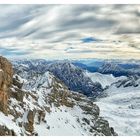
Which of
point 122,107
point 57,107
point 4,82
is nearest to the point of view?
point 4,82

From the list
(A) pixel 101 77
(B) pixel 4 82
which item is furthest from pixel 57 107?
(B) pixel 4 82

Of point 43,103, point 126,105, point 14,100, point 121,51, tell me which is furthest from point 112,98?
point 121,51

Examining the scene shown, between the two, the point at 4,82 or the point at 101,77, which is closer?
the point at 4,82

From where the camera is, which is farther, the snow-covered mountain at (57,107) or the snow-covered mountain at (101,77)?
the snow-covered mountain at (101,77)

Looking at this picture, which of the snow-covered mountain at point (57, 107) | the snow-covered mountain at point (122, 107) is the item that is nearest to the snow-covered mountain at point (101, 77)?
the snow-covered mountain at point (122, 107)

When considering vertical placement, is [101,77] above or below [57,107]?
above

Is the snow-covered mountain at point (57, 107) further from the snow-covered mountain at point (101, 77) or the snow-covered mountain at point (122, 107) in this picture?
the snow-covered mountain at point (122, 107)

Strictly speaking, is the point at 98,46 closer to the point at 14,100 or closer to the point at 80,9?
the point at 80,9

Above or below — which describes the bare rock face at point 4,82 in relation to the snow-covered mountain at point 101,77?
above

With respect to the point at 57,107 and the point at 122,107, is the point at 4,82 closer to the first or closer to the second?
the point at 57,107
